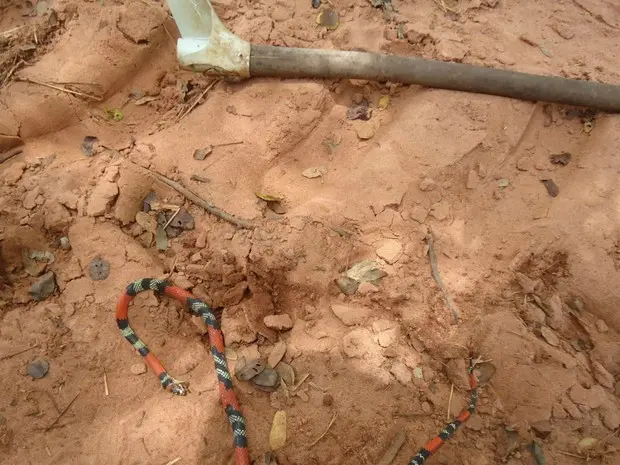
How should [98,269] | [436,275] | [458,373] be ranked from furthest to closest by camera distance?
[98,269] → [436,275] → [458,373]

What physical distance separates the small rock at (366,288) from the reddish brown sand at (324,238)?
0.11 ft

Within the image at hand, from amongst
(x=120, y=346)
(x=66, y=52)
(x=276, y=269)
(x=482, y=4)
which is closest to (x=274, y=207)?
(x=276, y=269)

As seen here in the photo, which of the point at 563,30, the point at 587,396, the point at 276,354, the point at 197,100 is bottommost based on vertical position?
the point at 587,396

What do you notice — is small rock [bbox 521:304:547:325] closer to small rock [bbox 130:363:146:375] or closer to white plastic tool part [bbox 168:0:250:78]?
small rock [bbox 130:363:146:375]

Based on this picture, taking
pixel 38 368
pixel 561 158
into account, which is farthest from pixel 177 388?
pixel 561 158

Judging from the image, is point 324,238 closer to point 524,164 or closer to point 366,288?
point 366,288

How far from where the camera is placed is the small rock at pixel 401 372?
2328mm

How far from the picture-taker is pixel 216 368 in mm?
2422

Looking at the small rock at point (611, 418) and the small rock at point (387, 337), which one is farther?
the small rock at point (387, 337)

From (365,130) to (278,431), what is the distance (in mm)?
1999

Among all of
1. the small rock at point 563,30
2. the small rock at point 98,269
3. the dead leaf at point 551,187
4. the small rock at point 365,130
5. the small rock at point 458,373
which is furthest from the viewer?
the small rock at point 563,30

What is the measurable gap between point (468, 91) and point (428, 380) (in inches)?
76.7

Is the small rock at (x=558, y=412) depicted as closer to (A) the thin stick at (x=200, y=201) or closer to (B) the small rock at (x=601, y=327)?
(B) the small rock at (x=601, y=327)

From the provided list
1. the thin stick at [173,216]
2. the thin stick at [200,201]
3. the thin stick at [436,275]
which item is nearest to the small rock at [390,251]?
the thin stick at [436,275]
